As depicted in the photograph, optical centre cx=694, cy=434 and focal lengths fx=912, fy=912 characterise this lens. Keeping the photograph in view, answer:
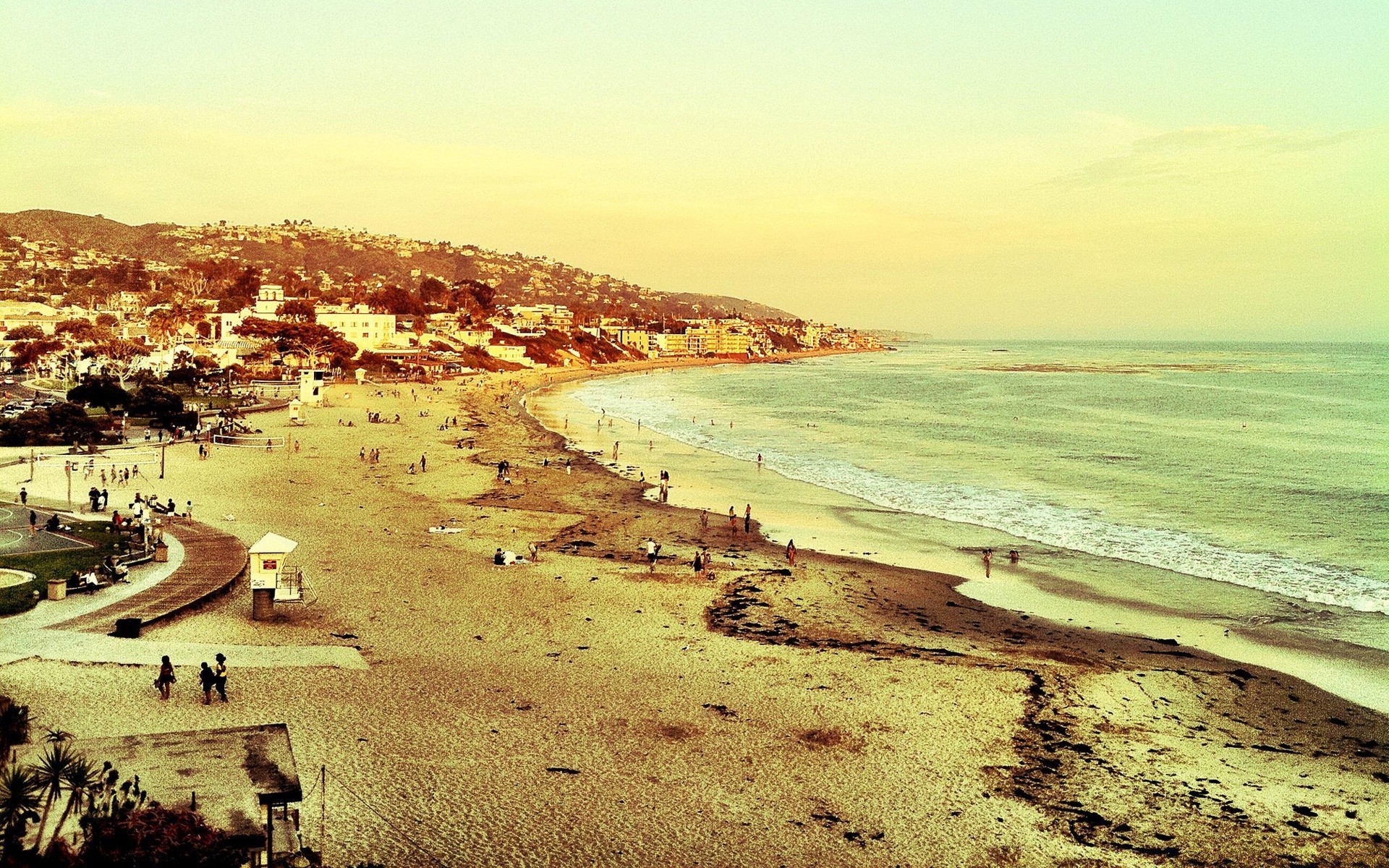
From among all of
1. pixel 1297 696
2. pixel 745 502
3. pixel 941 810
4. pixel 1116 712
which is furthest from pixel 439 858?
pixel 745 502

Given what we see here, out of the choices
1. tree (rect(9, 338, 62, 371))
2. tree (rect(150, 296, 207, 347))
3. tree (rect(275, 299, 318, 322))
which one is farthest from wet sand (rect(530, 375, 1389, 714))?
tree (rect(275, 299, 318, 322))

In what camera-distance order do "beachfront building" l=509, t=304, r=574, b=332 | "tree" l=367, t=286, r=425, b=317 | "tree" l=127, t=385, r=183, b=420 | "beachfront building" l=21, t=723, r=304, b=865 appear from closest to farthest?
"beachfront building" l=21, t=723, r=304, b=865, "tree" l=127, t=385, r=183, b=420, "tree" l=367, t=286, r=425, b=317, "beachfront building" l=509, t=304, r=574, b=332

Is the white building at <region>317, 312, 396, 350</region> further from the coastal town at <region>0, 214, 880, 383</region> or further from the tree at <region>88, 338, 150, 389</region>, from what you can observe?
the tree at <region>88, 338, 150, 389</region>

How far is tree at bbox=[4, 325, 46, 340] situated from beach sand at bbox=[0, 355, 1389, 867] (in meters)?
69.7

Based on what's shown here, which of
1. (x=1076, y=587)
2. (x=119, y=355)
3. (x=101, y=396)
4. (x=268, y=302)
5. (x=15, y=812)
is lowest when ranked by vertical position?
(x=1076, y=587)

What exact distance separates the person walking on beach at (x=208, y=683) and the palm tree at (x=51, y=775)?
296 cm

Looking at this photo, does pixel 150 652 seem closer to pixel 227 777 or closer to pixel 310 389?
pixel 227 777

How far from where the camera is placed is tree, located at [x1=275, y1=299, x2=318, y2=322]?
9056 centimetres

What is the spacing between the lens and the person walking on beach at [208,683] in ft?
40.3

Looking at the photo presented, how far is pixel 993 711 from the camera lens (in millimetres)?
13633

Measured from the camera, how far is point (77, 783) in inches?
327

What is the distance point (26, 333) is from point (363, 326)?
3037 centimetres

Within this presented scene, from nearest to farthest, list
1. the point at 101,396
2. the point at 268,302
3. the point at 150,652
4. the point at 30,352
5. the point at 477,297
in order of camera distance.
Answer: the point at 150,652 < the point at 101,396 < the point at 30,352 < the point at 268,302 < the point at 477,297

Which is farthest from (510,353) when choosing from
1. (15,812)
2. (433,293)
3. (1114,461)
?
(15,812)
